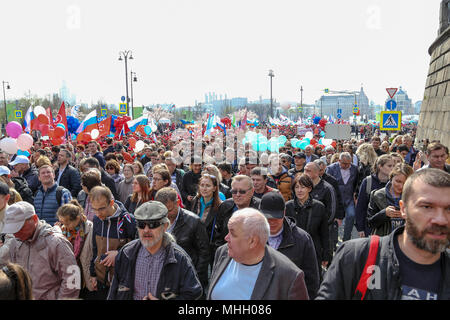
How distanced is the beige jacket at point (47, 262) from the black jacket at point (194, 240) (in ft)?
3.21

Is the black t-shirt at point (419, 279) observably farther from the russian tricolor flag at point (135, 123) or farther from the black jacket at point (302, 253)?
the russian tricolor flag at point (135, 123)

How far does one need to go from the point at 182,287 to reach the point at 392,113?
1034 cm

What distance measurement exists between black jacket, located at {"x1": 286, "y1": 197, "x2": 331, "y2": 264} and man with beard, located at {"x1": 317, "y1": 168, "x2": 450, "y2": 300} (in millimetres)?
2730

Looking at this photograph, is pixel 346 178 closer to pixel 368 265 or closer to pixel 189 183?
pixel 189 183

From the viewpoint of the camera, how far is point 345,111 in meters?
182

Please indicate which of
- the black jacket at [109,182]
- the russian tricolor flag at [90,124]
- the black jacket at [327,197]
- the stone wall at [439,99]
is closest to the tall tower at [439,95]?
the stone wall at [439,99]

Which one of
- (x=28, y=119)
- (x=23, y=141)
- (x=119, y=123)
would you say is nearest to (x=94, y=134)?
(x=28, y=119)

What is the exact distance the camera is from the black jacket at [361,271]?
1976 millimetres

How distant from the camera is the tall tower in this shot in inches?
483

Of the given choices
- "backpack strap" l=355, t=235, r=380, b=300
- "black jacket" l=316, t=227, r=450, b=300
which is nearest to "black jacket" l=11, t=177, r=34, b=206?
"black jacket" l=316, t=227, r=450, b=300

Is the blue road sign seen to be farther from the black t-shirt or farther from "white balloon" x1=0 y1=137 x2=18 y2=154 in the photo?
the black t-shirt
